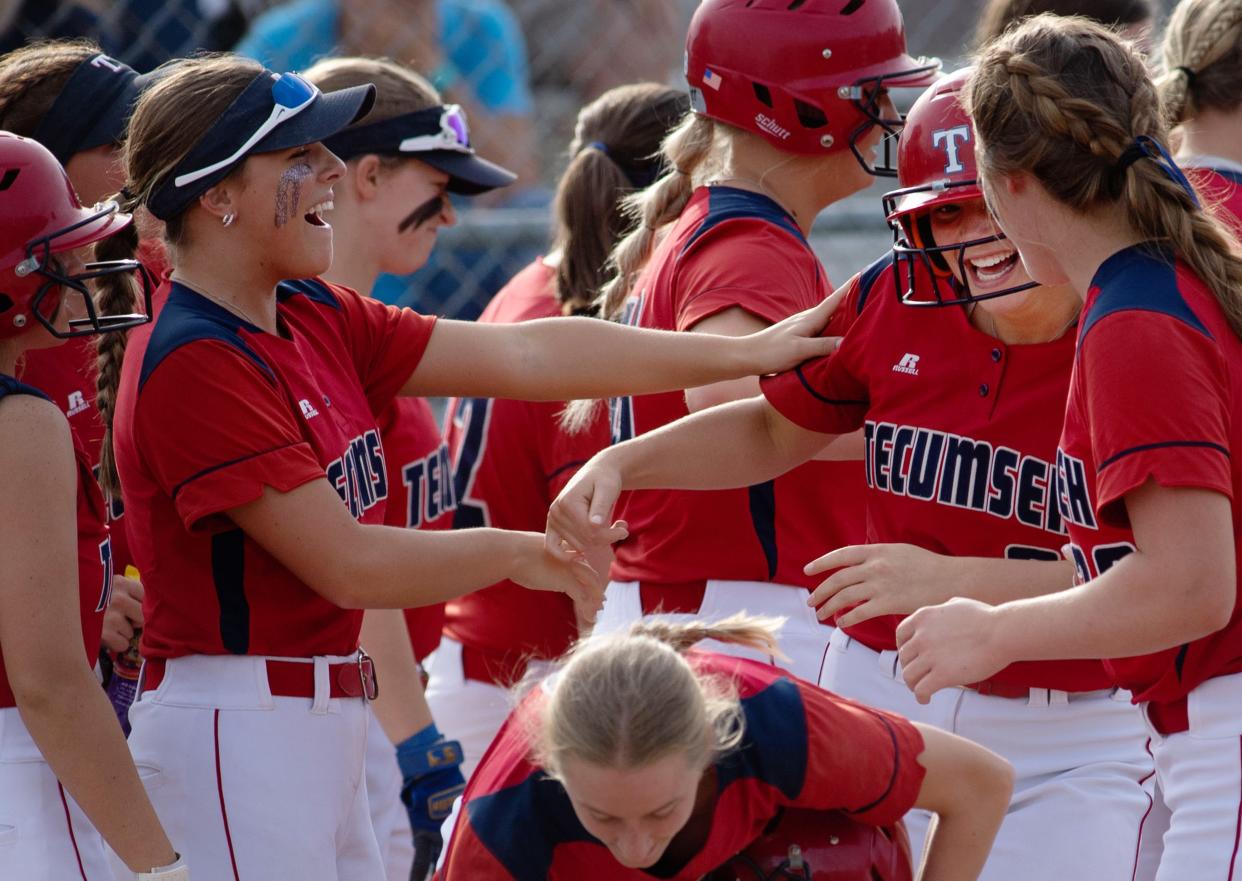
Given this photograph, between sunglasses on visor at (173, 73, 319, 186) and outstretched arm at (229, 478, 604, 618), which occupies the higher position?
sunglasses on visor at (173, 73, 319, 186)

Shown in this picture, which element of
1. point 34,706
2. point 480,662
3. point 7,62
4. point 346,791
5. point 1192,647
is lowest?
point 480,662

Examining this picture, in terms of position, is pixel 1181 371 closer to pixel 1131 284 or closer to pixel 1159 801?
pixel 1131 284

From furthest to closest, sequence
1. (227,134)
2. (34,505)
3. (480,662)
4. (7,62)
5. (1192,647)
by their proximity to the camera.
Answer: (480,662), (7,62), (227,134), (34,505), (1192,647)

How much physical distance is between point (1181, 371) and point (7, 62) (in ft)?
7.87

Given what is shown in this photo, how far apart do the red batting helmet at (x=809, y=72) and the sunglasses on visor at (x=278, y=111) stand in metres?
0.98

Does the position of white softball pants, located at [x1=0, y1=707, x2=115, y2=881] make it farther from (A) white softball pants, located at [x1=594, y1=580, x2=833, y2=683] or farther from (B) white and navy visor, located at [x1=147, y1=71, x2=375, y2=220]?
(A) white softball pants, located at [x1=594, y1=580, x2=833, y2=683]

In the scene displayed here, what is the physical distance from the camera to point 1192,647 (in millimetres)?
2248

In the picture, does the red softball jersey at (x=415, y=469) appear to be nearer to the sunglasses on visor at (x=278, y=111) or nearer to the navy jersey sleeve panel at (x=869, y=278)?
the sunglasses on visor at (x=278, y=111)

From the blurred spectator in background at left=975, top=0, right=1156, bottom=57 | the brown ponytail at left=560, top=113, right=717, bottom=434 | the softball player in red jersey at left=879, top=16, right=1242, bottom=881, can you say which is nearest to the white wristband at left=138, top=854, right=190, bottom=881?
the softball player in red jersey at left=879, top=16, right=1242, bottom=881

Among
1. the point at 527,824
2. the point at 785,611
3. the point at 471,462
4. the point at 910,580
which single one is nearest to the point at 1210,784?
the point at 910,580

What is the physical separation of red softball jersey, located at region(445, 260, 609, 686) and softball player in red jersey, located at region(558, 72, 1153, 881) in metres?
1.32

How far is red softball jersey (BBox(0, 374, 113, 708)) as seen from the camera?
2.60 meters

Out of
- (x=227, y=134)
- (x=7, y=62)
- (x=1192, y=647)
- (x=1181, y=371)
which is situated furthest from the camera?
(x=7, y=62)

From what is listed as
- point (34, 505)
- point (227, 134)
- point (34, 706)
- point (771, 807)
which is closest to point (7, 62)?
point (227, 134)
